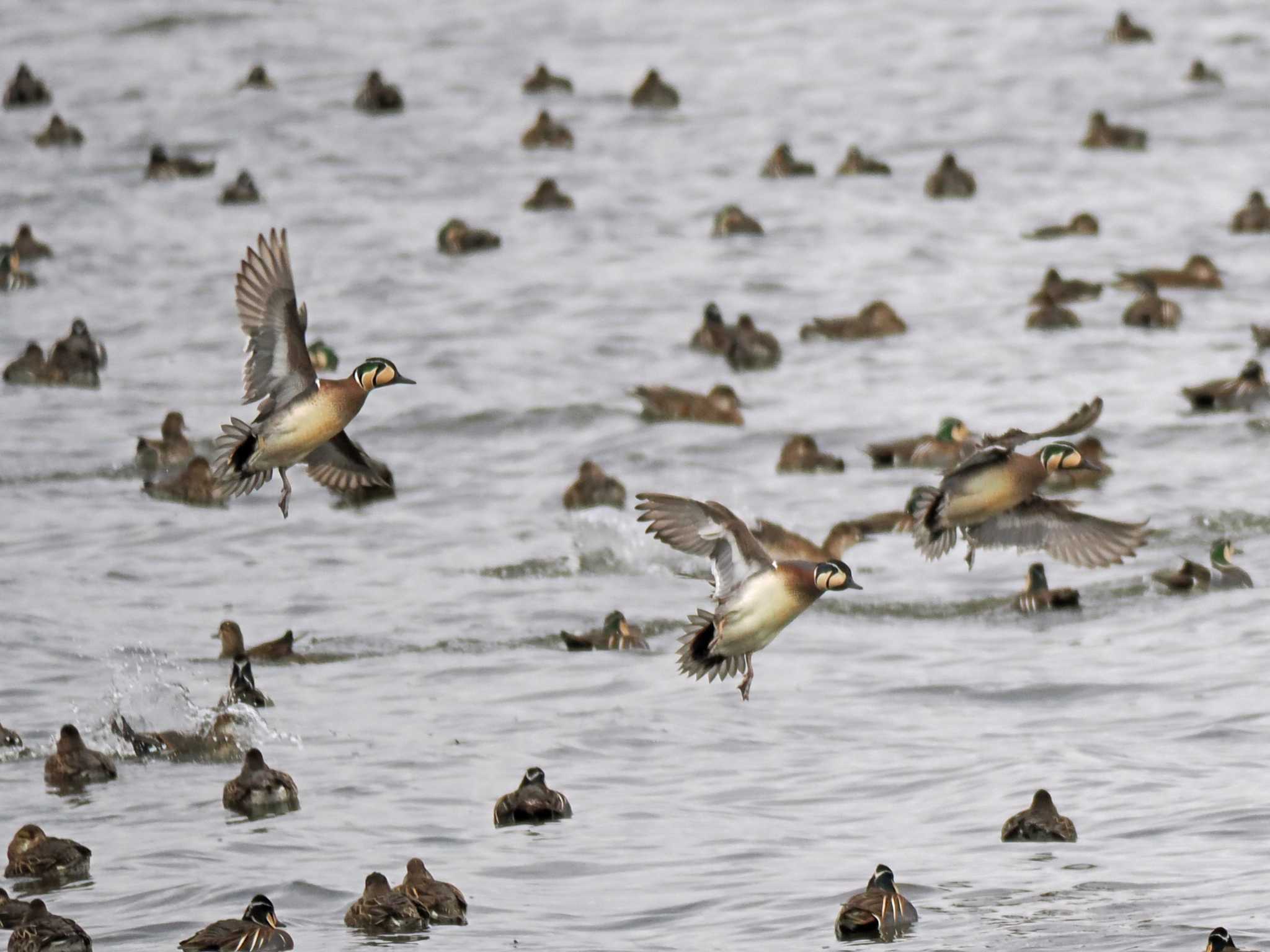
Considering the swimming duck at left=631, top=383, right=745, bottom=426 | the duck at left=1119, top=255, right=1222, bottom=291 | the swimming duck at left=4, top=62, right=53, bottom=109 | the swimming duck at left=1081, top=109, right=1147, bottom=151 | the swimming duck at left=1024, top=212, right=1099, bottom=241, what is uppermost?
the swimming duck at left=4, top=62, right=53, bottom=109

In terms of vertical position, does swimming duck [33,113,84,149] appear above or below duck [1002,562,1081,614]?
above

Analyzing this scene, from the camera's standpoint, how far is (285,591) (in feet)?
68.7

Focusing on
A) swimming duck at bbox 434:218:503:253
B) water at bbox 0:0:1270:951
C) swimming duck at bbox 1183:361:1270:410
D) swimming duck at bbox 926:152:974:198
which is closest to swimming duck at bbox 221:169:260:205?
water at bbox 0:0:1270:951

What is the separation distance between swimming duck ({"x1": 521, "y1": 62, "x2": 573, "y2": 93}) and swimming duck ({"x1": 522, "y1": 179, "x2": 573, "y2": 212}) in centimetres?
662

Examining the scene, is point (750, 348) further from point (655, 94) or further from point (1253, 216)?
point (655, 94)

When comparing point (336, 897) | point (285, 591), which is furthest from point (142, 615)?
point (336, 897)

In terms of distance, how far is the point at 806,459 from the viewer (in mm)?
23875

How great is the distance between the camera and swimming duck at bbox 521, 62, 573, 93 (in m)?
41.9

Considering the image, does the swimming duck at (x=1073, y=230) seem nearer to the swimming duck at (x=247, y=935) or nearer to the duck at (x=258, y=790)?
the duck at (x=258, y=790)

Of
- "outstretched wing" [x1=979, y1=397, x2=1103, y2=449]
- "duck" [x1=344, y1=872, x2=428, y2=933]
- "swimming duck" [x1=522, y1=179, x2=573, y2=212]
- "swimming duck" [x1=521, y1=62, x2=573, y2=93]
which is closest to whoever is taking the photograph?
"outstretched wing" [x1=979, y1=397, x2=1103, y2=449]

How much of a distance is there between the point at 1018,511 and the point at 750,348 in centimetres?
1409

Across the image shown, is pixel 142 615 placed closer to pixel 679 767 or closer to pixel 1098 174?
pixel 679 767

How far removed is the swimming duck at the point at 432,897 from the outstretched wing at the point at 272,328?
2583mm

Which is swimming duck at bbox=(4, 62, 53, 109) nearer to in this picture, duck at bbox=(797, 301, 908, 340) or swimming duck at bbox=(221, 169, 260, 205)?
swimming duck at bbox=(221, 169, 260, 205)
